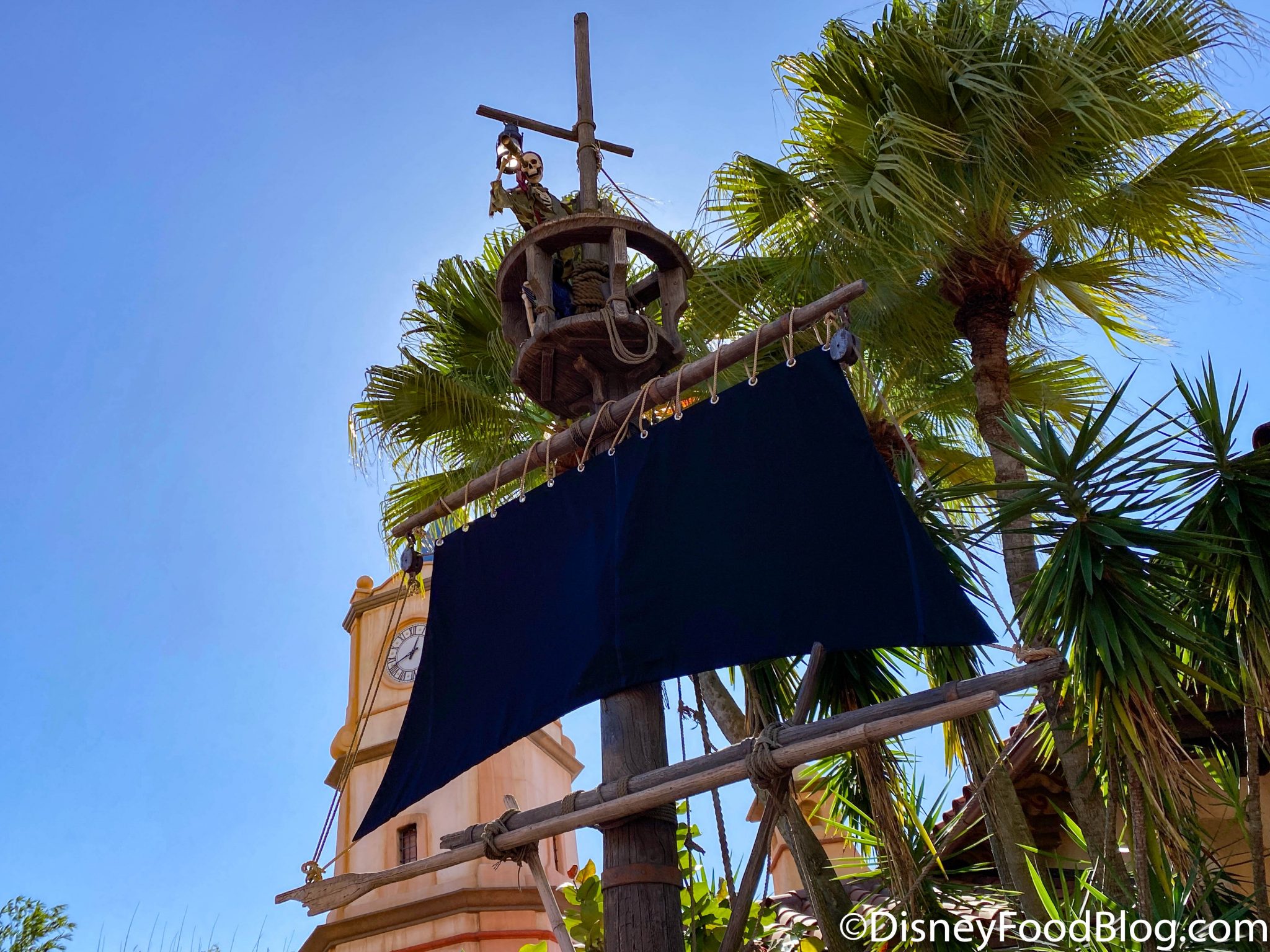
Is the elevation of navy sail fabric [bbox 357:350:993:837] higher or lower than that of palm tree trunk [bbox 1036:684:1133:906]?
higher

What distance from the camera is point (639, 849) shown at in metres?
4.99

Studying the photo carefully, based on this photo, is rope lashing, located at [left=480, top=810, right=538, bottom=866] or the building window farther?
the building window

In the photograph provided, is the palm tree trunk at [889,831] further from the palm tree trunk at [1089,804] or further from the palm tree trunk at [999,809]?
the palm tree trunk at [1089,804]

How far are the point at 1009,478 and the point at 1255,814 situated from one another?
2960 millimetres

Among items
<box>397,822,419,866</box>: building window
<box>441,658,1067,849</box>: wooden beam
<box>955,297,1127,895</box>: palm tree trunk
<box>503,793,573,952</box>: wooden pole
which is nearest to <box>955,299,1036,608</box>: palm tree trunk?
<box>955,297,1127,895</box>: palm tree trunk

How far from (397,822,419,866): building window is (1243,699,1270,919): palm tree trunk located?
47.2 ft

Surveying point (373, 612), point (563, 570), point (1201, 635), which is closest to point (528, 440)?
point (563, 570)

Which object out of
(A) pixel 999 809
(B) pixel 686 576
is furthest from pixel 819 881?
(B) pixel 686 576

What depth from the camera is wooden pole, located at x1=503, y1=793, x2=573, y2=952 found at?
5105 millimetres

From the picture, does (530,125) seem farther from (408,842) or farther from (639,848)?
(408,842)

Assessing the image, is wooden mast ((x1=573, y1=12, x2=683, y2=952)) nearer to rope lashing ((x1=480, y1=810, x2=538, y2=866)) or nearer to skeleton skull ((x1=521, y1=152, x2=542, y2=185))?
rope lashing ((x1=480, y1=810, x2=538, y2=866))

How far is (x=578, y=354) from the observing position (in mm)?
6250

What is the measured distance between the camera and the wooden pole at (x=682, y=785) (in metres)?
4.40

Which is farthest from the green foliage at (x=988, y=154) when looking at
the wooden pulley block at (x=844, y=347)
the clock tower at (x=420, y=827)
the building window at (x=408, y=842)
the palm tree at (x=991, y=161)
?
the building window at (x=408, y=842)
